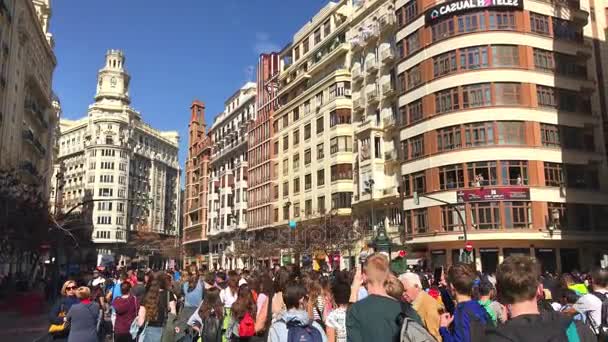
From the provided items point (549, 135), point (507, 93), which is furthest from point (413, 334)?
point (549, 135)

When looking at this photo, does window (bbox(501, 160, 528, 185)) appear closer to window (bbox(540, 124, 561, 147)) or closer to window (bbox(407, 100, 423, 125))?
window (bbox(540, 124, 561, 147))

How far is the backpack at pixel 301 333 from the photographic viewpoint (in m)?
5.68

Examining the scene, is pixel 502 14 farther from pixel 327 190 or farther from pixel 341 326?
pixel 341 326

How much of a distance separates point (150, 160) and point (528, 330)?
5666 inches

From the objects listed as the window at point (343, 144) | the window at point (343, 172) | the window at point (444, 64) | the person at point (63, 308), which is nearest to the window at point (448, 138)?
the window at point (444, 64)

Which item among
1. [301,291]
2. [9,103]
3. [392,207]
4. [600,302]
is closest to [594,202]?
[392,207]

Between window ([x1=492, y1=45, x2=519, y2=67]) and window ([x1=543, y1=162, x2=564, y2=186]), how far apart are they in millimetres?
7589

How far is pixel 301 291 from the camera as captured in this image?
5934mm

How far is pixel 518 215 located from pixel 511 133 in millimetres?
5766

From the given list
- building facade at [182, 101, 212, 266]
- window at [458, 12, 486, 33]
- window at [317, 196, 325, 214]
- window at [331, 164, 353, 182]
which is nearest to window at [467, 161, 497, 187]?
window at [458, 12, 486, 33]

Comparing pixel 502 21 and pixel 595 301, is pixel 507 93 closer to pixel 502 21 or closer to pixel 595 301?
pixel 502 21

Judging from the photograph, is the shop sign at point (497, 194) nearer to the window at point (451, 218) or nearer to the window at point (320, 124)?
the window at point (451, 218)

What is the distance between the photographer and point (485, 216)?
37.2m

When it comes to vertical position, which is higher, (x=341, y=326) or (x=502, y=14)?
(x=502, y=14)
